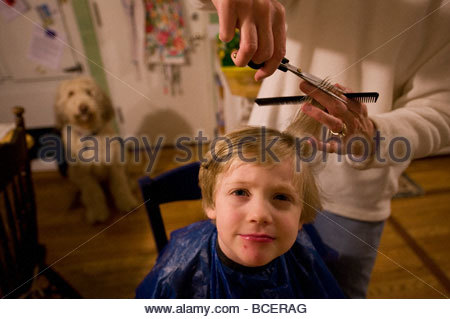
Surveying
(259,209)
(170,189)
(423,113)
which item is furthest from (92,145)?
(423,113)

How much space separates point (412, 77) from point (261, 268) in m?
0.36

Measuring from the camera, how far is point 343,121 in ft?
1.08

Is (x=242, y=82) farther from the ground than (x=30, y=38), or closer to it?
closer to it

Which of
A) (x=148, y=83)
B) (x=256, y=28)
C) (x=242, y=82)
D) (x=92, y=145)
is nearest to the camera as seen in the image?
(x=256, y=28)

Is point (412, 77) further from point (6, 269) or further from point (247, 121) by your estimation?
point (6, 269)

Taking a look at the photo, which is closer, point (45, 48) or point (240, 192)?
point (240, 192)

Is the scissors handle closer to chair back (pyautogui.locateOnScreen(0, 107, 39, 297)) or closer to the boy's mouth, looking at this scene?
the boy's mouth

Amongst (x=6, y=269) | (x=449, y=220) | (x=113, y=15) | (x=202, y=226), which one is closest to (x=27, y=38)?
(x=113, y=15)

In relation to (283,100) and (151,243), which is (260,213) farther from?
(151,243)

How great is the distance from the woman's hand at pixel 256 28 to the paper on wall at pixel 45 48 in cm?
90

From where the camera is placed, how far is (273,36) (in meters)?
0.30

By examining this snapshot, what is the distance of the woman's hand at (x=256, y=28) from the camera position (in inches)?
11.2

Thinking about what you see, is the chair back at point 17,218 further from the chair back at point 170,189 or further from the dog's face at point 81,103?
the dog's face at point 81,103

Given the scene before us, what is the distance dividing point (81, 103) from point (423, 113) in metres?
1.17
